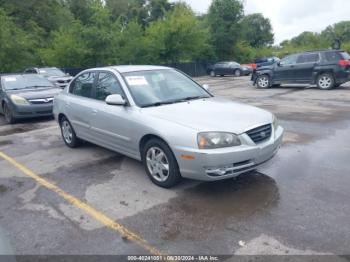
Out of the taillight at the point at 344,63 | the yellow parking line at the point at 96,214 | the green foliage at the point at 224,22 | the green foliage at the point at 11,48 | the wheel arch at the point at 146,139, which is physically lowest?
the yellow parking line at the point at 96,214

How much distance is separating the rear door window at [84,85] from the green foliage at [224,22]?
3085cm

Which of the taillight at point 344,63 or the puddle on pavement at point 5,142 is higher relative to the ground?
the taillight at point 344,63

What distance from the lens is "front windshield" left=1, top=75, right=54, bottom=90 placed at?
10.5 m

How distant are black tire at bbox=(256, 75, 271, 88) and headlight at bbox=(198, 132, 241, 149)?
13826 mm

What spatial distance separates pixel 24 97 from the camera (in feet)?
31.9

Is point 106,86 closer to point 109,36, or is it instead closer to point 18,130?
point 18,130

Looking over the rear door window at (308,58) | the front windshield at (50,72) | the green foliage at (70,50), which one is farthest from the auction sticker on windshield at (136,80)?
the green foliage at (70,50)

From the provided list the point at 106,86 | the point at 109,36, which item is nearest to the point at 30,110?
the point at 106,86

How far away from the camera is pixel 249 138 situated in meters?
4.18

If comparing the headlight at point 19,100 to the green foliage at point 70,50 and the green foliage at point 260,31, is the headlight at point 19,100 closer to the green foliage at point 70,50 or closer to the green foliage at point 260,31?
the green foliage at point 70,50

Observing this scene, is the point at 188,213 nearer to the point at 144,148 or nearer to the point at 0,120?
the point at 144,148

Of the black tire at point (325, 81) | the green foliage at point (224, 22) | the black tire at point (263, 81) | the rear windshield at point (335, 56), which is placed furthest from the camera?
the green foliage at point (224, 22)

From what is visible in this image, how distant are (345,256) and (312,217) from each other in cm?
70

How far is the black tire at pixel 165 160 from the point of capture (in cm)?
432
